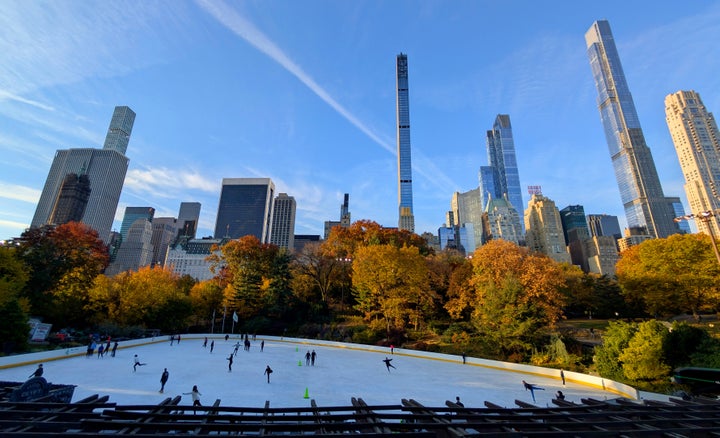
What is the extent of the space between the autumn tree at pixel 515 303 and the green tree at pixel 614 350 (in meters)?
6.51

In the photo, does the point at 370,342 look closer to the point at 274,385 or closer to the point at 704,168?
the point at 274,385

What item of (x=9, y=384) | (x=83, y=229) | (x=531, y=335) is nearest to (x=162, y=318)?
(x=83, y=229)

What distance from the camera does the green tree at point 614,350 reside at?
1972 cm

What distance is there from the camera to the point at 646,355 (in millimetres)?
18219

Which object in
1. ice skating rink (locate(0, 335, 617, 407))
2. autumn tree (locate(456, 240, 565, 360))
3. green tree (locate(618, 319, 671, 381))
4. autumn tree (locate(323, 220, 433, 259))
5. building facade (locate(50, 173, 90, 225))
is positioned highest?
building facade (locate(50, 173, 90, 225))

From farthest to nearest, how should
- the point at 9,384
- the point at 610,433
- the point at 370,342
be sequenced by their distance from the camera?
the point at 370,342, the point at 9,384, the point at 610,433

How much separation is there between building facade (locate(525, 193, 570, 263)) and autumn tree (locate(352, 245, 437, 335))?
14055cm

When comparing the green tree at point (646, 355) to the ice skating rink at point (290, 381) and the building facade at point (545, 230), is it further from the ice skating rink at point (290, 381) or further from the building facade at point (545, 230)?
the building facade at point (545, 230)

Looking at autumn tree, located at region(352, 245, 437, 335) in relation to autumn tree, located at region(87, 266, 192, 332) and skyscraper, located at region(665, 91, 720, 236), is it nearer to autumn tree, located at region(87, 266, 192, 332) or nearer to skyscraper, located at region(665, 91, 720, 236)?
autumn tree, located at region(87, 266, 192, 332)

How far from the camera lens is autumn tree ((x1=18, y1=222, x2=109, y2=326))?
34844mm

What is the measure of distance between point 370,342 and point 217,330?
92.9 feet

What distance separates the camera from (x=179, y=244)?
18125 cm

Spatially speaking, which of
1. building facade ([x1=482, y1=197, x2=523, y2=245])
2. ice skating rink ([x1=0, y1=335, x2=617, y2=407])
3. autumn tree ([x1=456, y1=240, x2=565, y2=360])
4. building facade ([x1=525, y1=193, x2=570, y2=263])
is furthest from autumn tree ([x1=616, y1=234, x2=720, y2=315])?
building facade ([x1=482, y1=197, x2=523, y2=245])

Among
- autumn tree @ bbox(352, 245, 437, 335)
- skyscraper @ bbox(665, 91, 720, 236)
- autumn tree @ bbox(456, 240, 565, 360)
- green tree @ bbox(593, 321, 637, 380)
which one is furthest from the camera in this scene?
skyscraper @ bbox(665, 91, 720, 236)
